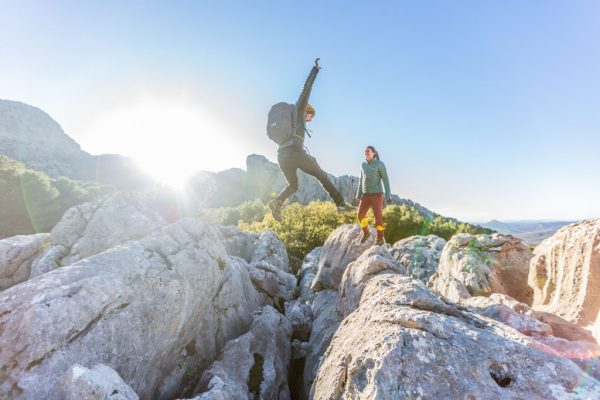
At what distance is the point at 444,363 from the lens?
3.51 m

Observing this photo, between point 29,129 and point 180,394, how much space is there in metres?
242

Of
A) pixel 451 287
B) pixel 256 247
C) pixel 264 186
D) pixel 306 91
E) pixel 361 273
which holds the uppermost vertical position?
pixel 264 186

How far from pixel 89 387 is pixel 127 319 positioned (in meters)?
1.68

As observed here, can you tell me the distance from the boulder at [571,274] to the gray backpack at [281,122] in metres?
6.92

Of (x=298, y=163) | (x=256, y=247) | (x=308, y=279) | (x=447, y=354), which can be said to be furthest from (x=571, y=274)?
(x=256, y=247)

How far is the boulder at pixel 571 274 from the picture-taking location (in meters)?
5.38

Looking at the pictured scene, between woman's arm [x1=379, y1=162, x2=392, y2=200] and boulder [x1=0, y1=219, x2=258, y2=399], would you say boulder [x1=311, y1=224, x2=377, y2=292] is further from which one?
boulder [x1=0, y1=219, x2=258, y2=399]

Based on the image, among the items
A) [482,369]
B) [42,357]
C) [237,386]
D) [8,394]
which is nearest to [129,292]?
[42,357]

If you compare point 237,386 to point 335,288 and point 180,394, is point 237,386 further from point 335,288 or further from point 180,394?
point 335,288

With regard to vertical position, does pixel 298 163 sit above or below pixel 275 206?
above

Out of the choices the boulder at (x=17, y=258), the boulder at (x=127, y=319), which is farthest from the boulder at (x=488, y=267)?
the boulder at (x=17, y=258)

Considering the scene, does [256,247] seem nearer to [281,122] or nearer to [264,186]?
[281,122]

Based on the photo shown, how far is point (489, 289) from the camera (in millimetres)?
9398

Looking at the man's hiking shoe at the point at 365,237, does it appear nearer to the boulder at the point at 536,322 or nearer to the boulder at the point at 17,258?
the boulder at the point at 536,322
